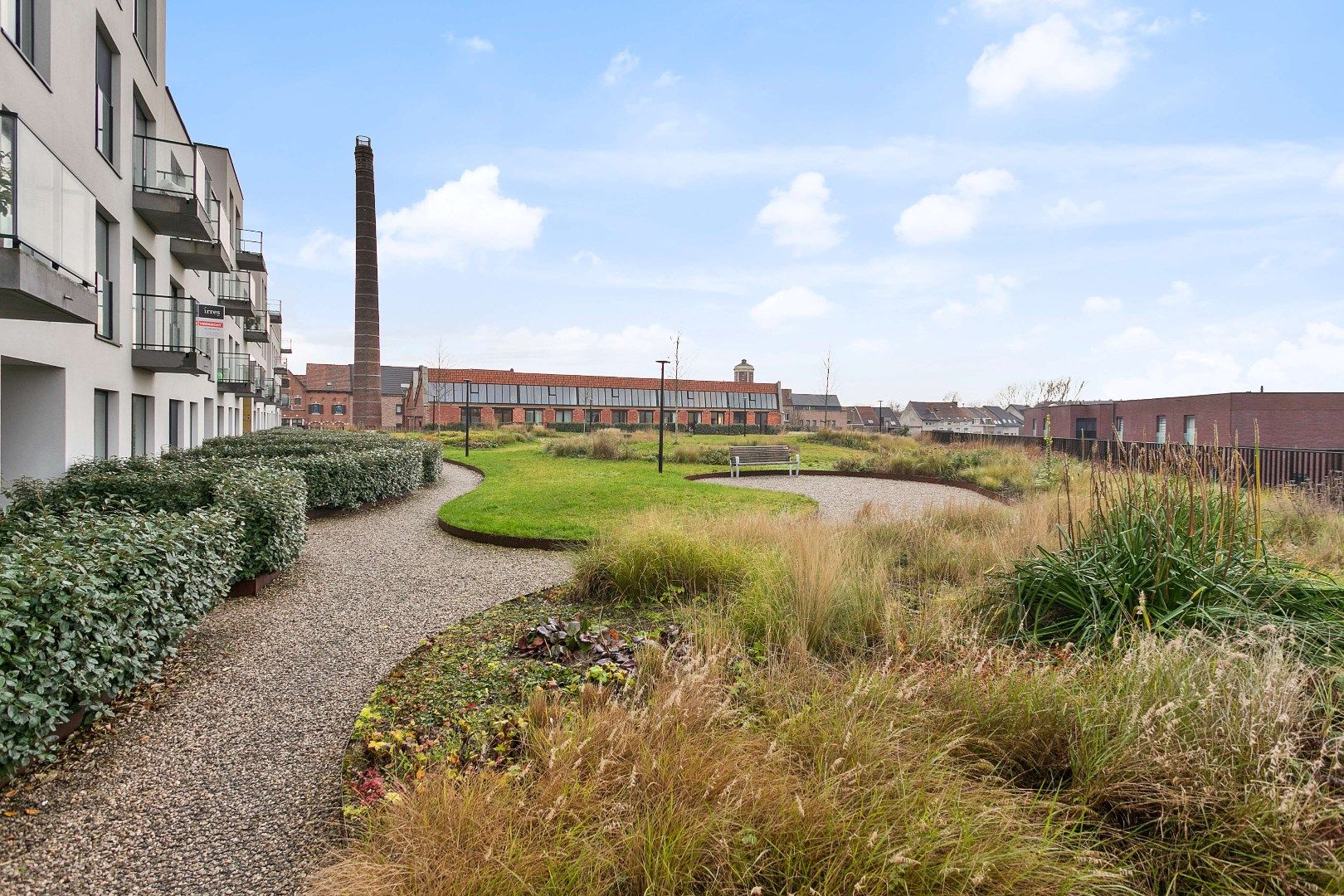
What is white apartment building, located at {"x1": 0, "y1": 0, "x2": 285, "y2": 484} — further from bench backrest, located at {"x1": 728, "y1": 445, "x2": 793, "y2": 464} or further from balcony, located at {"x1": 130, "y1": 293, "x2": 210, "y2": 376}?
bench backrest, located at {"x1": 728, "y1": 445, "x2": 793, "y2": 464}

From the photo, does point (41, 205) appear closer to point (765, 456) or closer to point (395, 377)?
point (765, 456)

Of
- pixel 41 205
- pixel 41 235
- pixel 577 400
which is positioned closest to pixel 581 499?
pixel 41 235

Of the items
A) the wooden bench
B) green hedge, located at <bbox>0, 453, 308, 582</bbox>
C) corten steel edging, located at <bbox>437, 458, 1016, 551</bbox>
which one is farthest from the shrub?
the wooden bench

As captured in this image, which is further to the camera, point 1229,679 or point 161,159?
point 161,159

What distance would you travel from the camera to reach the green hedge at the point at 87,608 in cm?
316

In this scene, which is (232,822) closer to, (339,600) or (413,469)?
(339,600)

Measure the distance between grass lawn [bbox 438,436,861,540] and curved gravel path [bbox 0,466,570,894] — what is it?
8.86 ft

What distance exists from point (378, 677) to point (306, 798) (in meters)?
1.43

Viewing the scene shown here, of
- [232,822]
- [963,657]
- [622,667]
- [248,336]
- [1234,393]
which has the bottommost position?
[232,822]

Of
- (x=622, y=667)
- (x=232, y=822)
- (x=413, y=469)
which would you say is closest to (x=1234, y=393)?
(x=413, y=469)

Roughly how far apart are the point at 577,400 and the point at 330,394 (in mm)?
28579

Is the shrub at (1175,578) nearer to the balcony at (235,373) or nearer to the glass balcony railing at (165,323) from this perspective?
the glass balcony railing at (165,323)

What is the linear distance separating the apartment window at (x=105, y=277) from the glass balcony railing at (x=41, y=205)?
442 cm

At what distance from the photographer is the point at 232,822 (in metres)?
3.04
